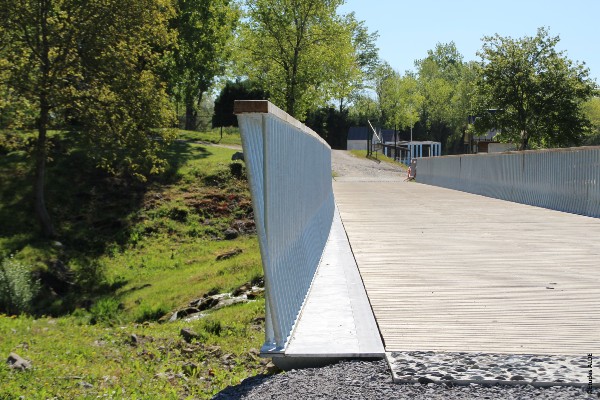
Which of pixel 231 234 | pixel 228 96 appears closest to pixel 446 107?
pixel 228 96

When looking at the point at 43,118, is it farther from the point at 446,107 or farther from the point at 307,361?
the point at 446,107

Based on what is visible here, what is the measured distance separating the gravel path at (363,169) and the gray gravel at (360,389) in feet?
161

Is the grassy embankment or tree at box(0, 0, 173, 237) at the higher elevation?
tree at box(0, 0, 173, 237)

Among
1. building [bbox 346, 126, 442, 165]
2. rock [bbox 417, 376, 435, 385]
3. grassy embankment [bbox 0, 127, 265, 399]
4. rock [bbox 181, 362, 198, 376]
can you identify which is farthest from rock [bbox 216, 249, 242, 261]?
building [bbox 346, 126, 442, 165]

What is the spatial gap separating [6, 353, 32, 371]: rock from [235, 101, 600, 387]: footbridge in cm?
324

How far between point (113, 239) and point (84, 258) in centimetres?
248

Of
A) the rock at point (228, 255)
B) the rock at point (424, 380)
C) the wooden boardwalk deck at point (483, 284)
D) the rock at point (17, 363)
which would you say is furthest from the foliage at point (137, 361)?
the rock at point (228, 255)

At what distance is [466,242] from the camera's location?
12.1 m

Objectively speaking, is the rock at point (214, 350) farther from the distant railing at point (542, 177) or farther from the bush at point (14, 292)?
the distant railing at point (542, 177)

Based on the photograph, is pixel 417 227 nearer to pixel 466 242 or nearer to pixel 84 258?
pixel 466 242

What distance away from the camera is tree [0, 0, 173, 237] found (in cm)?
2648

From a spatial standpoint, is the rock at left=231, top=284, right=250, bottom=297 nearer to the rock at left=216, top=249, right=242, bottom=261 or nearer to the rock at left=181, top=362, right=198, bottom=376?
the rock at left=181, top=362, right=198, bottom=376

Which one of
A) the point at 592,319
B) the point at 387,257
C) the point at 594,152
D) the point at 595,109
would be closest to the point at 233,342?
the point at 387,257

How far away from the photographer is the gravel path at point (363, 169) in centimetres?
5750
